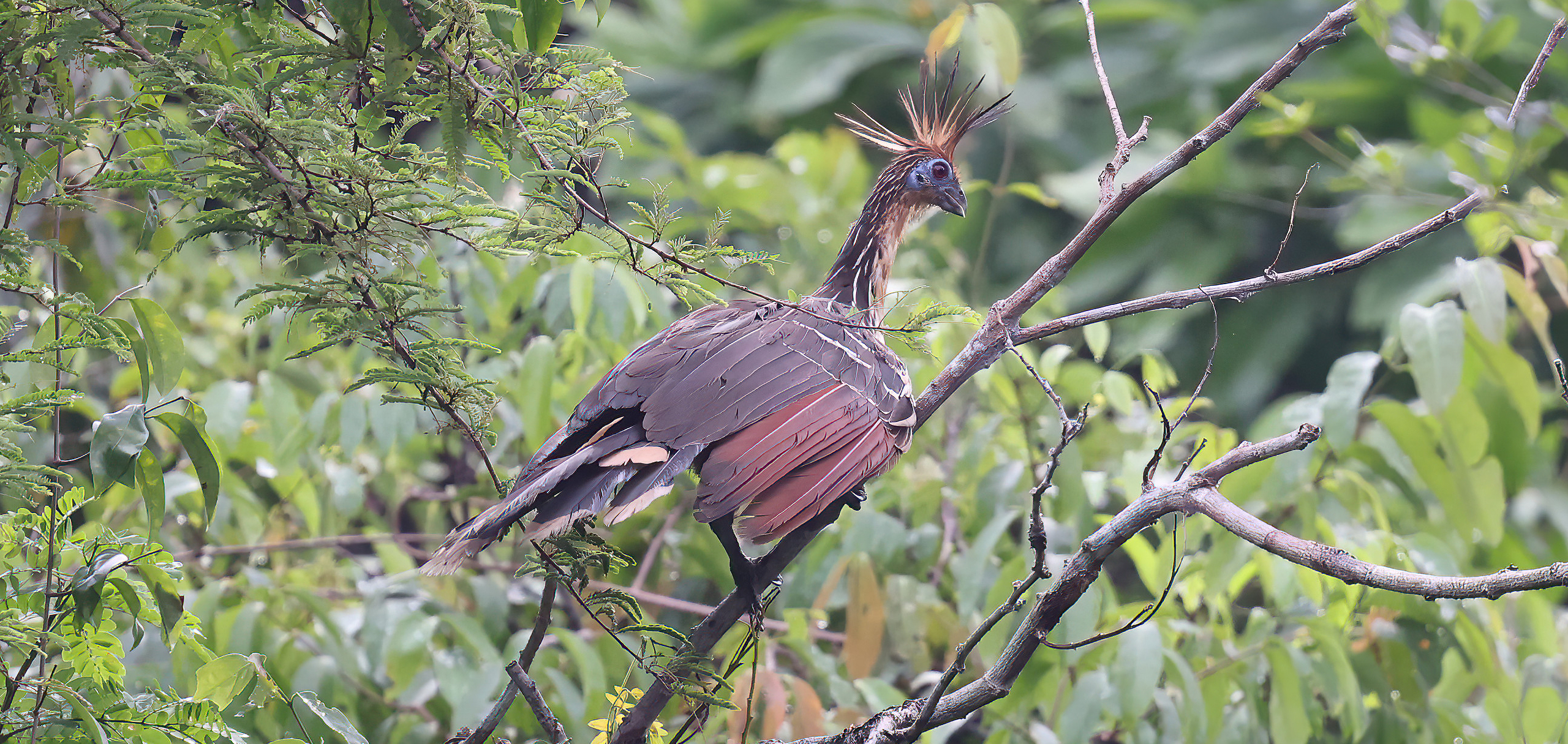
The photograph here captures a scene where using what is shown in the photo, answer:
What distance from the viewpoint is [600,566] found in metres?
1.69

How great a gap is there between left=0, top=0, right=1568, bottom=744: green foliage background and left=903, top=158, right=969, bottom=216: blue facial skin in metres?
0.26

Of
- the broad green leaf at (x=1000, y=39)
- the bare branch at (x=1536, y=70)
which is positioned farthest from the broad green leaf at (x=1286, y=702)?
the broad green leaf at (x=1000, y=39)

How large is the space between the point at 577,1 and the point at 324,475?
2.32m

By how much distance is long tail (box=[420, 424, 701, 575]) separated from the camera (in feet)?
5.21

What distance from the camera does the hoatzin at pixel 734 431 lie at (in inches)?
66.1

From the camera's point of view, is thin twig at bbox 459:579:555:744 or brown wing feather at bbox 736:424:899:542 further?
brown wing feather at bbox 736:424:899:542

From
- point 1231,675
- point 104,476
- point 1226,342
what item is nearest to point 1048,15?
point 1226,342

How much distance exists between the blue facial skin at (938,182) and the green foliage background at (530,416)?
264 millimetres

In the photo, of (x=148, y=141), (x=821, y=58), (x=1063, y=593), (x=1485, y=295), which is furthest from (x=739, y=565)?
(x=821, y=58)

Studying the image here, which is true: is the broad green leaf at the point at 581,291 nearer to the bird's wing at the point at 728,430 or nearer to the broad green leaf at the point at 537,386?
the broad green leaf at the point at 537,386

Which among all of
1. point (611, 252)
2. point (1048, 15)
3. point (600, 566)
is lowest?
point (600, 566)

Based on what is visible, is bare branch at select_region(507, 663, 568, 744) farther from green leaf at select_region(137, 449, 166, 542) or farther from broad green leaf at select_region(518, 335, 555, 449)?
broad green leaf at select_region(518, 335, 555, 449)

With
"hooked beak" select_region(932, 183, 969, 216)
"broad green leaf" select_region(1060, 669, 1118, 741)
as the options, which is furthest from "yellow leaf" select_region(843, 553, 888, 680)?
"hooked beak" select_region(932, 183, 969, 216)

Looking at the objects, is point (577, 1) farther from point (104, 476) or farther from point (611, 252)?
point (104, 476)
